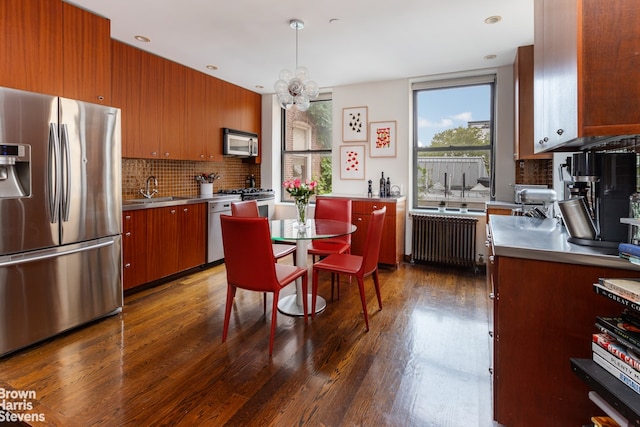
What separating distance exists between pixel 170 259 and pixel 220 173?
1.86 m

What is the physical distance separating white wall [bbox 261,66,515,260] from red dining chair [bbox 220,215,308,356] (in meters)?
2.96

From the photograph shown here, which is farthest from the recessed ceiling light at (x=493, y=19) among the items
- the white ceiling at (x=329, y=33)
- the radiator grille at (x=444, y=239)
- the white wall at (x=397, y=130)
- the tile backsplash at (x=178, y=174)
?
the tile backsplash at (x=178, y=174)

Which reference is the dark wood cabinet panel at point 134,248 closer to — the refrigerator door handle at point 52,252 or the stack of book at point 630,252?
the refrigerator door handle at point 52,252

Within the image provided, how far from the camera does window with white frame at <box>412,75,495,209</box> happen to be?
4.61 m

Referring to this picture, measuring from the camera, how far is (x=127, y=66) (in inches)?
144

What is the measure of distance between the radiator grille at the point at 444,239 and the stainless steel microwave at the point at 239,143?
2.73 metres

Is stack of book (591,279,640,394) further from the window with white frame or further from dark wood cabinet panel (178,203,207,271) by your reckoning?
dark wood cabinet panel (178,203,207,271)

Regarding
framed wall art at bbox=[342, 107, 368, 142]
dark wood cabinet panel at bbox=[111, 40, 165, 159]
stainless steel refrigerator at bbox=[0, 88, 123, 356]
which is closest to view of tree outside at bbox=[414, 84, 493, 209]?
framed wall art at bbox=[342, 107, 368, 142]

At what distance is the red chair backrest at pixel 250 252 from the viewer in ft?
7.50

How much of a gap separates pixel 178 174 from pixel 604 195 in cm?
452

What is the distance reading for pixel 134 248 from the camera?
11.5 ft

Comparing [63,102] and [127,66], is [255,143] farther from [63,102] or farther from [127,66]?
[63,102]

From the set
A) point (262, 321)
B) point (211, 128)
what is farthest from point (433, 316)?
point (211, 128)

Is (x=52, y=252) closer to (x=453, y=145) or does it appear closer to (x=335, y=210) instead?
(x=335, y=210)
